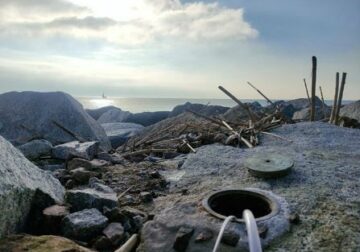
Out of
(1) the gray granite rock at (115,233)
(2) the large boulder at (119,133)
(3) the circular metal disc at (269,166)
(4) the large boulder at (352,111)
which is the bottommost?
(2) the large boulder at (119,133)

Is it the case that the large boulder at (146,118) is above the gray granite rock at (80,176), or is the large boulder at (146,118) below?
below

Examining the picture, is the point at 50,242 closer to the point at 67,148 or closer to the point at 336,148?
the point at 67,148

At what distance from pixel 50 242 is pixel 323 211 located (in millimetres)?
2910

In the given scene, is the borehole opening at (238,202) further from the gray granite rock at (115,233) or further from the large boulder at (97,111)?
the large boulder at (97,111)

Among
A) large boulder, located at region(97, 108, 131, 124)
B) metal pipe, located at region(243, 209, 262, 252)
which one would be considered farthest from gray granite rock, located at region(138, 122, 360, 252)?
large boulder, located at region(97, 108, 131, 124)

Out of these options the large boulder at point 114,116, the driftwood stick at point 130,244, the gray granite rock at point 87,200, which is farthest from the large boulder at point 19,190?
the large boulder at point 114,116

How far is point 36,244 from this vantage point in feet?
10.6

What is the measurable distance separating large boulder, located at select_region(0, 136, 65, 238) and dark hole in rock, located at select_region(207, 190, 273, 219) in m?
1.85

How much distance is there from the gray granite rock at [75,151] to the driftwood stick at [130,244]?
3216 mm

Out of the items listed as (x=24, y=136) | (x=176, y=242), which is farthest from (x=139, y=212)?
(x=24, y=136)

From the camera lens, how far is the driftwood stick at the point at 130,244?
3686 mm

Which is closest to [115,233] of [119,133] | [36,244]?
[36,244]

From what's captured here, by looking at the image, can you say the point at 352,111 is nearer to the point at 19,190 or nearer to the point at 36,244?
the point at 19,190

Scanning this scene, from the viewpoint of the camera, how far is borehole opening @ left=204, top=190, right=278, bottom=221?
15.4 ft
